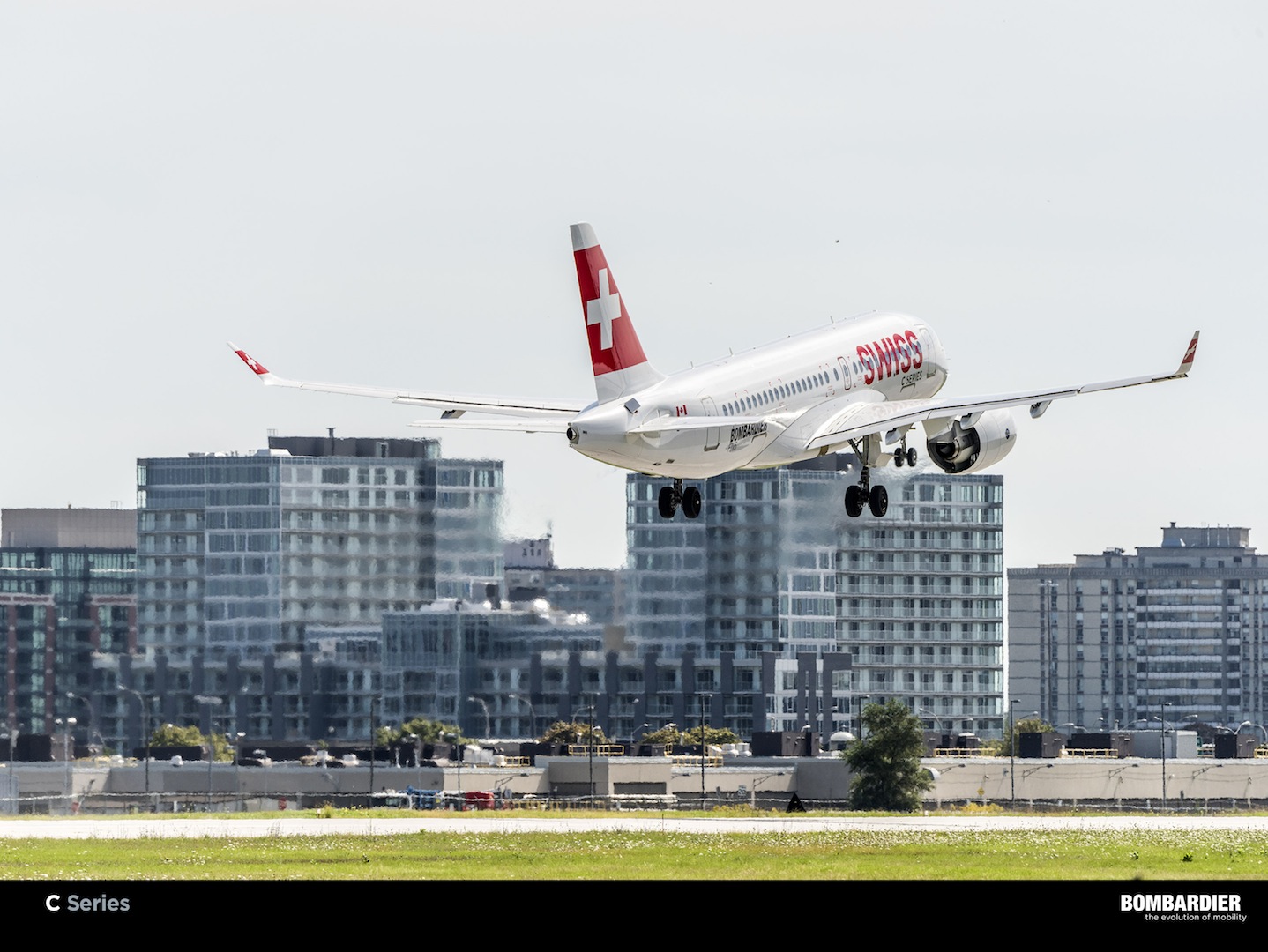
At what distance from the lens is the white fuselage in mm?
67125

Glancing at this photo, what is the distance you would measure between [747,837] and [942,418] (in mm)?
34023

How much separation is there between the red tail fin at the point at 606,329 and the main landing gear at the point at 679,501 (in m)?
3.23

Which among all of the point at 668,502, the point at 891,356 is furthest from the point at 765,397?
the point at 891,356

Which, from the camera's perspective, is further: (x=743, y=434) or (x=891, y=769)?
(x=891, y=769)

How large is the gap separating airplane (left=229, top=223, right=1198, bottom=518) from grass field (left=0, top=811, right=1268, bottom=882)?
1575 cm

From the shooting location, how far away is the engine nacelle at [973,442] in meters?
79.5

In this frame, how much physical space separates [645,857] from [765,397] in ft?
87.0

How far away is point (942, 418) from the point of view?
7719cm

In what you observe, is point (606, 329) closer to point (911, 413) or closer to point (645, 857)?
point (911, 413)

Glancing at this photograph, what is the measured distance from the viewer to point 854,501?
74.6 metres

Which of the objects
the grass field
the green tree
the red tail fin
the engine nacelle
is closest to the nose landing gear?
the engine nacelle

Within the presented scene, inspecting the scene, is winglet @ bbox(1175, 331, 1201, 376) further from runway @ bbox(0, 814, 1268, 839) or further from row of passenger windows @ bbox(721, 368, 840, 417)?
runway @ bbox(0, 814, 1268, 839)
